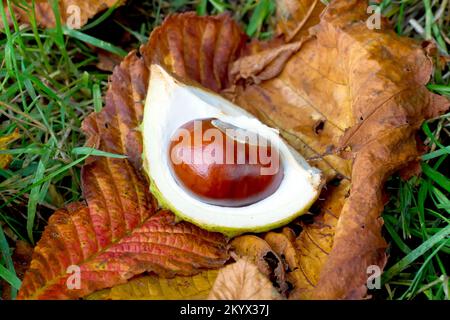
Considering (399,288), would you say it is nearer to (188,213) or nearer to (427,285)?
(427,285)

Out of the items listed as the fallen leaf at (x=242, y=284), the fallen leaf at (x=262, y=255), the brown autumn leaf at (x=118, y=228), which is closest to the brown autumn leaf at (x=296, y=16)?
the brown autumn leaf at (x=118, y=228)

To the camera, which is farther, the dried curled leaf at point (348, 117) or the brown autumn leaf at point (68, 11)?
the brown autumn leaf at point (68, 11)

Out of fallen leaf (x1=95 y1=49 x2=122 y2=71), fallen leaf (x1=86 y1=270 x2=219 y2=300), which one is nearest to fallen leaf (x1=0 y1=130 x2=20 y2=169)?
fallen leaf (x1=95 y1=49 x2=122 y2=71)

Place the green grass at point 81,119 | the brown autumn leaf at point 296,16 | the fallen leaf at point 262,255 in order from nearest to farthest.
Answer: the fallen leaf at point 262,255 → the green grass at point 81,119 → the brown autumn leaf at point 296,16

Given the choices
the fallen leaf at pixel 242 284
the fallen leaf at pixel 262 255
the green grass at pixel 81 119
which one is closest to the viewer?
the fallen leaf at pixel 242 284

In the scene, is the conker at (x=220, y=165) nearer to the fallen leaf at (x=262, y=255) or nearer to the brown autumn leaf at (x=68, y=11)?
the fallen leaf at (x=262, y=255)

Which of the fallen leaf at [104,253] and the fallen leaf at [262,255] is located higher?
the fallen leaf at [104,253]

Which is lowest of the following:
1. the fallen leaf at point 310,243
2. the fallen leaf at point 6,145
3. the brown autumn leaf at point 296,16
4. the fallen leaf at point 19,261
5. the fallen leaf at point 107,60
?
the fallen leaf at point 19,261

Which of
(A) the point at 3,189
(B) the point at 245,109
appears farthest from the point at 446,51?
(A) the point at 3,189
